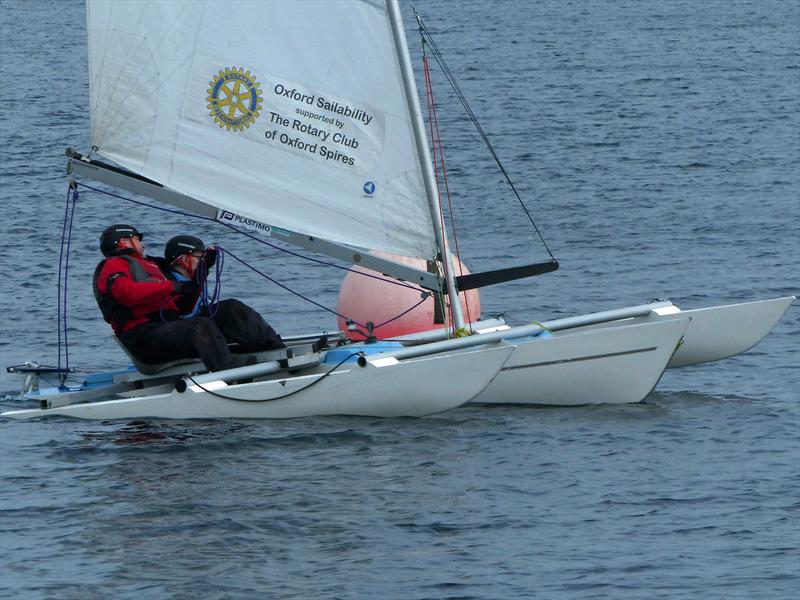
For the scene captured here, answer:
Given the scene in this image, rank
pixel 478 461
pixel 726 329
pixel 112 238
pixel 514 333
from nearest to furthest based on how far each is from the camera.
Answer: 1. pixel 478 461
2. pixel 112 238
3. pixel 514 333
4. pixel 726 329

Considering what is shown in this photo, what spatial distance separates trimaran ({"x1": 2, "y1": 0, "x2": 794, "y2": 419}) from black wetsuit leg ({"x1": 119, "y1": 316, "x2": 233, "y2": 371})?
0.69 ft

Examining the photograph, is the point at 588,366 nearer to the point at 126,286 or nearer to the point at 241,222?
the point at 241,222

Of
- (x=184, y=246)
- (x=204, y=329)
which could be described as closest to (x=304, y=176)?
(x=184, y=246)

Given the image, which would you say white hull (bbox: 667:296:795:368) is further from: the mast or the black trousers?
the black trousers

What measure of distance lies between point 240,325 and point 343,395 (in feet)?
4.34

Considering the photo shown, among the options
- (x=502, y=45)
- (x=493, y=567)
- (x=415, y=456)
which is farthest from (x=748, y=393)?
(x=502, y=45)

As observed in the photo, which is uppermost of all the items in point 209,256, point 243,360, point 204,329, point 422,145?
point 422,145

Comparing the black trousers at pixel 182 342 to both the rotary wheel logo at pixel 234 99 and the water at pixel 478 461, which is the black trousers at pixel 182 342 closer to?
the water at pixel 478 461

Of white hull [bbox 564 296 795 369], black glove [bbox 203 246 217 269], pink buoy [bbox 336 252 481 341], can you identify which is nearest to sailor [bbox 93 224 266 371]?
black glove [bbox 203 246 217 269]

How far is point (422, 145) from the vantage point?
14703 millimetres

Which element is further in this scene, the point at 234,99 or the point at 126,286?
the point at 234,99

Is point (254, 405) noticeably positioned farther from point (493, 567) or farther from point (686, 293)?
point (686, 293)

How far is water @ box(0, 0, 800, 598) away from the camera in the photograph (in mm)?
11078

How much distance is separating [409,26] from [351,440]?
3490 cm
